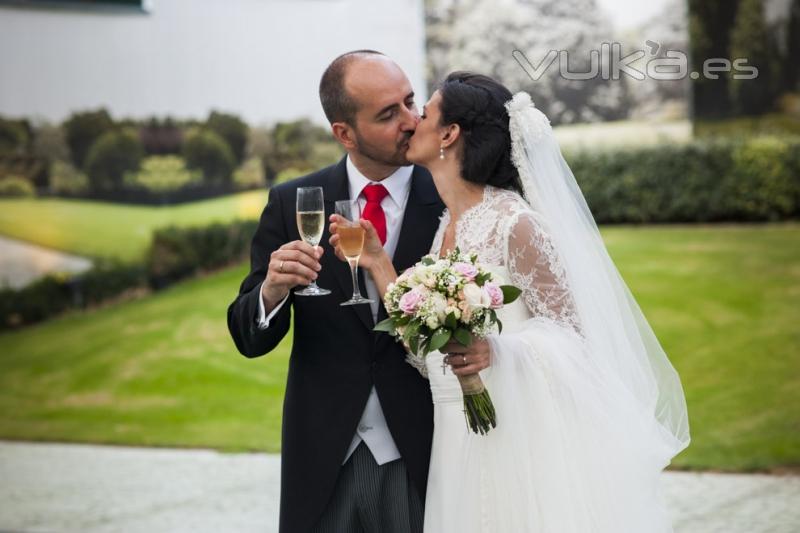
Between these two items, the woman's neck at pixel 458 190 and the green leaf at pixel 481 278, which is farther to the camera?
the woman's neck at pixel 458 190

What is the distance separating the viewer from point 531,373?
307 cm

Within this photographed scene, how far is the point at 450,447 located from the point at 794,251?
355 inches

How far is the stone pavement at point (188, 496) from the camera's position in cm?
656

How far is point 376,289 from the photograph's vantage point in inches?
127

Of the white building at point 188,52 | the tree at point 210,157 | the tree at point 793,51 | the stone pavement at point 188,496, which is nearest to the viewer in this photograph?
the stone pavement at point 188,496

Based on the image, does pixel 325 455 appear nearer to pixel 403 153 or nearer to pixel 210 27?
pixel 403 153

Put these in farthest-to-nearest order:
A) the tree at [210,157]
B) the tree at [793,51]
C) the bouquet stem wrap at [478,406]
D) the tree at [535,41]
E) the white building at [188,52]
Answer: the tree at [793,51], the tree at [535,41], the tree at [210,157], the white building at [188,52], the bouquet stem wrap at [478,406]

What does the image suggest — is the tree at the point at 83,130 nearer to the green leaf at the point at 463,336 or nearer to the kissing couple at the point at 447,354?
the kissing couple at the point at 447,354

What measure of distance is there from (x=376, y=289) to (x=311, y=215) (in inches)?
14.7

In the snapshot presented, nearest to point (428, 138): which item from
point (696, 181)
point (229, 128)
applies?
point (229, 128)

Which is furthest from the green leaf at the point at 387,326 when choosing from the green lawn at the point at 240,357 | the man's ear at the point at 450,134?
the green lawn at the point at 240,357

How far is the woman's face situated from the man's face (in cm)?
10

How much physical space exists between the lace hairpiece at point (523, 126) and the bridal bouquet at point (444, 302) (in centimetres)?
43

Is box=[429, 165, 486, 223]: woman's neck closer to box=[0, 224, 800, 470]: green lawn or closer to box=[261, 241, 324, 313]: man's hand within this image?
box=[261, 241, 324, 313]: man's hand
